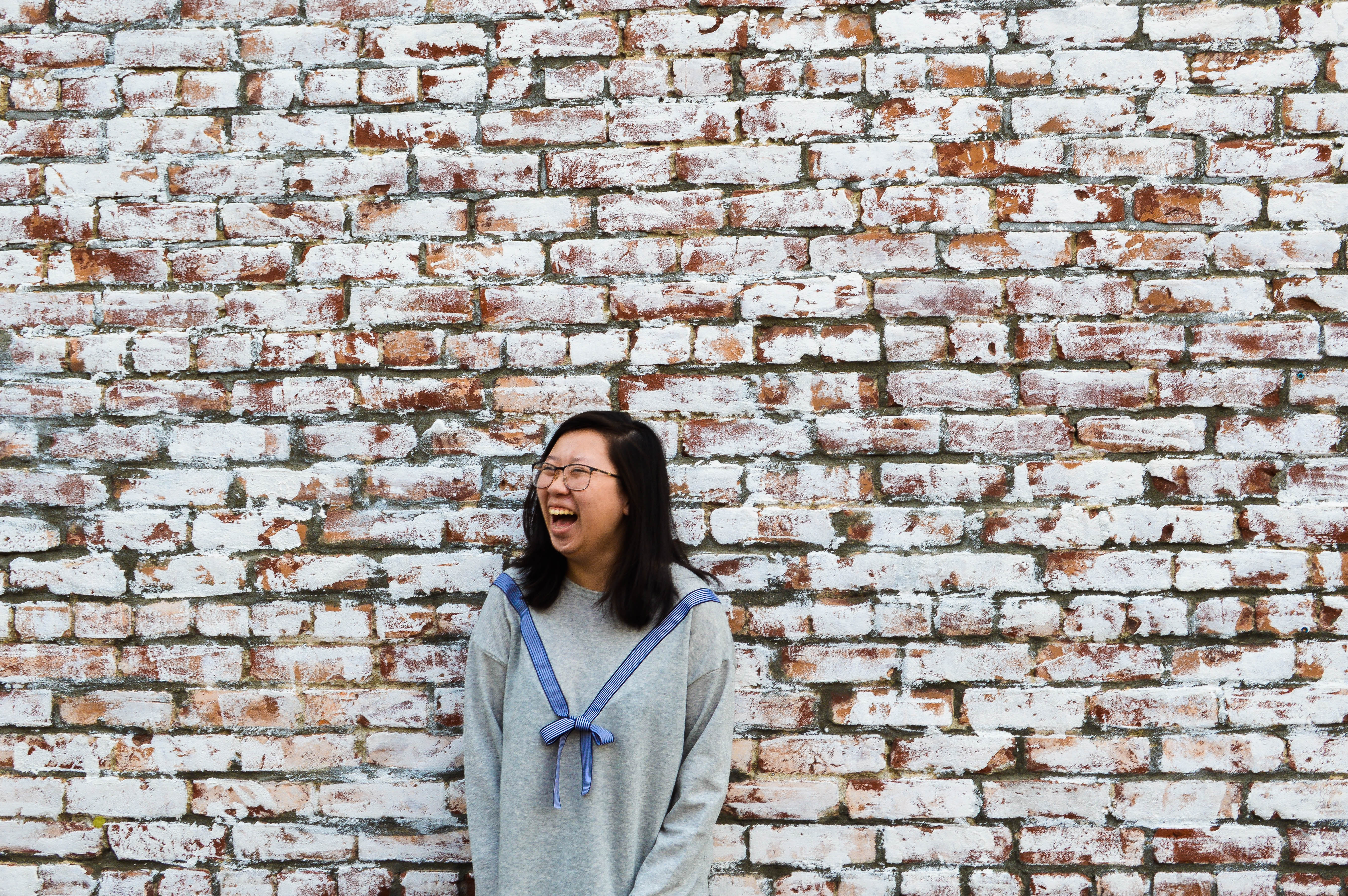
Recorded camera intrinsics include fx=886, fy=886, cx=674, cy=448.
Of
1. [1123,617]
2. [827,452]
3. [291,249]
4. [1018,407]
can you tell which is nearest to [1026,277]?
[1018,407]

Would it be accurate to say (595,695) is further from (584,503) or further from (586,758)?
(584,503)

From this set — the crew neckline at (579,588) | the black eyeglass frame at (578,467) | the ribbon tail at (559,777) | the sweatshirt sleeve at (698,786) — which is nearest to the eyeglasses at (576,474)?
the black eyeglass frame at (578,467)

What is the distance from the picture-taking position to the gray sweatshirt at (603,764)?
161cm

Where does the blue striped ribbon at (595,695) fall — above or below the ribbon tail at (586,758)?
above

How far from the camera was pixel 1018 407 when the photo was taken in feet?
6.21

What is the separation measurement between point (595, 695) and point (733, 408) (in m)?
0.67

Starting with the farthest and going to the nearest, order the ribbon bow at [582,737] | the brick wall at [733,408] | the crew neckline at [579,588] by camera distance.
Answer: the brick wall at [733,408]
the crew neckline at [579,588]
the ribbon bow at [582,737]

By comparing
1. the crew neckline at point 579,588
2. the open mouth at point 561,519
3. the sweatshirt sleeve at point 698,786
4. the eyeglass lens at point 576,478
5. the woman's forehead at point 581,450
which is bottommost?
the sweatshirt sleeve at point 698,786

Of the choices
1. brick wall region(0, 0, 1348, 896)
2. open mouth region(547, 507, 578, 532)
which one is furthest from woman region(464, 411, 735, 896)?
brick wall region(0, 0, 1348, 896)

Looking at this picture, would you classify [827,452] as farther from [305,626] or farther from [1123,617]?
[305,626]

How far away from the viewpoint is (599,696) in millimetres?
1633

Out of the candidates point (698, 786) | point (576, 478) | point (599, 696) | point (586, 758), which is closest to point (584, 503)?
point (576, 478)

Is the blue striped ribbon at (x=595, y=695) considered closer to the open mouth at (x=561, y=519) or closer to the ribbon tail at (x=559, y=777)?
the ribbon tail at (x=559, y=777)

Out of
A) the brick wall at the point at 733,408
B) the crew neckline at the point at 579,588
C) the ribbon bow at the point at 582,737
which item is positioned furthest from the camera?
the brick wall at the point at 733,408
